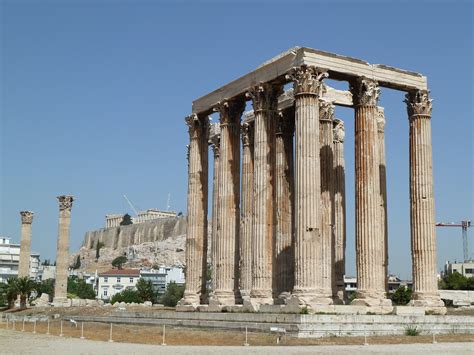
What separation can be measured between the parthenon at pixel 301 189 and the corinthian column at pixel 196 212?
73 millimetres

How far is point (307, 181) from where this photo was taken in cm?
3700

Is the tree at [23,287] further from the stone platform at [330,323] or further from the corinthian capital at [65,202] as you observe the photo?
the stone platform at [330,323]

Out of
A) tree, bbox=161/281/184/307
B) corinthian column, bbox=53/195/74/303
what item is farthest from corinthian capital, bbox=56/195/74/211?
tree, bbox=161/281/184/307

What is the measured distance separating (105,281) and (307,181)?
6524 inches

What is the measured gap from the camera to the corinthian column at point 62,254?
82.6 metres

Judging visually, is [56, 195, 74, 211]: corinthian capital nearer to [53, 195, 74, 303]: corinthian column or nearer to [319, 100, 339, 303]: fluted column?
[53, 195, 74, 303]: corinthian column

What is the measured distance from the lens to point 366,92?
133 ft

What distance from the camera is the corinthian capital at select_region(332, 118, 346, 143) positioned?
50688 mm

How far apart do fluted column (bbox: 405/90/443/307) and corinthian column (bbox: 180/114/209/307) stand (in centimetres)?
1508

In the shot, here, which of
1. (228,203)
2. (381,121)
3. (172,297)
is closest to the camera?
(228,203)

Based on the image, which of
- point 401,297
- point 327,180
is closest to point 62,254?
point 401,297

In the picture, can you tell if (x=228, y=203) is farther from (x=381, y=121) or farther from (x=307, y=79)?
(x=381, y=121)

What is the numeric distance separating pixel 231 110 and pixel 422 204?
13959 mm

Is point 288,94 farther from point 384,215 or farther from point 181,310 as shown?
point 181,310
